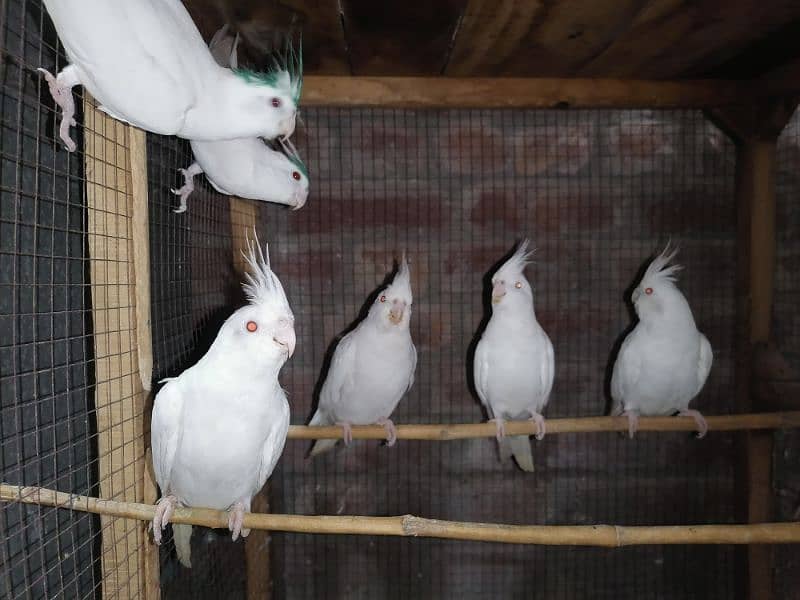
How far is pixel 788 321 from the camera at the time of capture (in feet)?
10.7

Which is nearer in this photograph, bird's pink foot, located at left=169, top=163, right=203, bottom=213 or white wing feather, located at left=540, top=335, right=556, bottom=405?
bird's pink foot, located at left=169, top=163, right=203, bottom=213

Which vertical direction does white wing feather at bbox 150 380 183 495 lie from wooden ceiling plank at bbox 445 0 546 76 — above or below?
below

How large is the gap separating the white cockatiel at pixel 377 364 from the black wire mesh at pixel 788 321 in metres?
2.17

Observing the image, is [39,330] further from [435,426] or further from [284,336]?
[435,426]

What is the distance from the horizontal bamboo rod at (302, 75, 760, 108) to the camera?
291 cm

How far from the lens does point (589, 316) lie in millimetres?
3518

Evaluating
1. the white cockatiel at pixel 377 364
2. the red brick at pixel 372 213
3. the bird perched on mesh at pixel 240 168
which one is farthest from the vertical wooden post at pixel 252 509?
the white cockatiel at pixel 377 364

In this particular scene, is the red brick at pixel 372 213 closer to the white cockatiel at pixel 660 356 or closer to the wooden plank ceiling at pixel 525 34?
the wooden plank ceiling at pixel 525 34

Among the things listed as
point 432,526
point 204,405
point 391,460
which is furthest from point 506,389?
point 204,405

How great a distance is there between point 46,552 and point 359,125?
261 centimetres

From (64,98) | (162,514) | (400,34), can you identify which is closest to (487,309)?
(400,34)

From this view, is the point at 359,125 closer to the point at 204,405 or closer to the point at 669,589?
the point at 204,405

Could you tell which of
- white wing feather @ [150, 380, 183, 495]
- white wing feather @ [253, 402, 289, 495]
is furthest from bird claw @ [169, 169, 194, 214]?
white wing feather @ [253, 402, 289, 495]

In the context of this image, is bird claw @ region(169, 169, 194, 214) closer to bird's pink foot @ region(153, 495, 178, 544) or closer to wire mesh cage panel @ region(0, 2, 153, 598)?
wire mesh cage panel @ region(0, 2, 153, 598)
